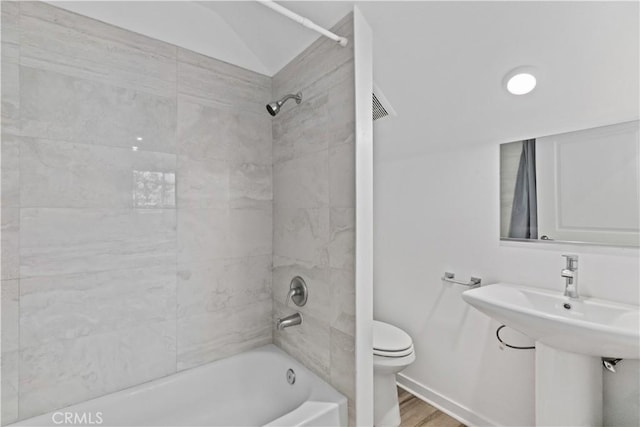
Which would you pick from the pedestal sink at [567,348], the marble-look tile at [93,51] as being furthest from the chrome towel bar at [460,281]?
the marble-look tile at [93,51]

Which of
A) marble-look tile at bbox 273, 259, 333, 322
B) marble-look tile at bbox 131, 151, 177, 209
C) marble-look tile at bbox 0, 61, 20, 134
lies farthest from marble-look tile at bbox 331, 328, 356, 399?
marble-look tile at bbox 0, 61, 20, 134

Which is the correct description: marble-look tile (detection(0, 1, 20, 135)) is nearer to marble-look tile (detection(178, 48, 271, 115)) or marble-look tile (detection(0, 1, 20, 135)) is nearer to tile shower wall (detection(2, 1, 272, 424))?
tile shower wall (detection(2, 1, 272, 424))

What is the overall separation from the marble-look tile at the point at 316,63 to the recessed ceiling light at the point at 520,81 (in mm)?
843

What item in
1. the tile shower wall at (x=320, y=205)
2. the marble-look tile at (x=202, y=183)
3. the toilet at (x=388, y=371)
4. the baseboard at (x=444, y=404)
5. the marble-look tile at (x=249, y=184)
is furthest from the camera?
the baseboard at (x=444, y=404)

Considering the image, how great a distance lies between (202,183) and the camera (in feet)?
5.14

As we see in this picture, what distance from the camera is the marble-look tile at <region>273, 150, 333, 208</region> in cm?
143

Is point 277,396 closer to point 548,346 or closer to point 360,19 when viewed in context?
point 548,346

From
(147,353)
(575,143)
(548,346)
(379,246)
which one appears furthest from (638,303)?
(147,353)

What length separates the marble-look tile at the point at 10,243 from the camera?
112 centimetres

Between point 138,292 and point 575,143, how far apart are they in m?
2.25

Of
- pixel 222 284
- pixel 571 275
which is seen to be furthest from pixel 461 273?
pixel 222 284

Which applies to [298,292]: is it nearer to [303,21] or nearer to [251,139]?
[251,139]

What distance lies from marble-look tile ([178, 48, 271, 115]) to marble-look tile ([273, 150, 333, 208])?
39 cm

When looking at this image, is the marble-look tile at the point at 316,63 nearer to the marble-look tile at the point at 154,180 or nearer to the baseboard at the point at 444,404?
the marble-look tile at the point at 154,180
